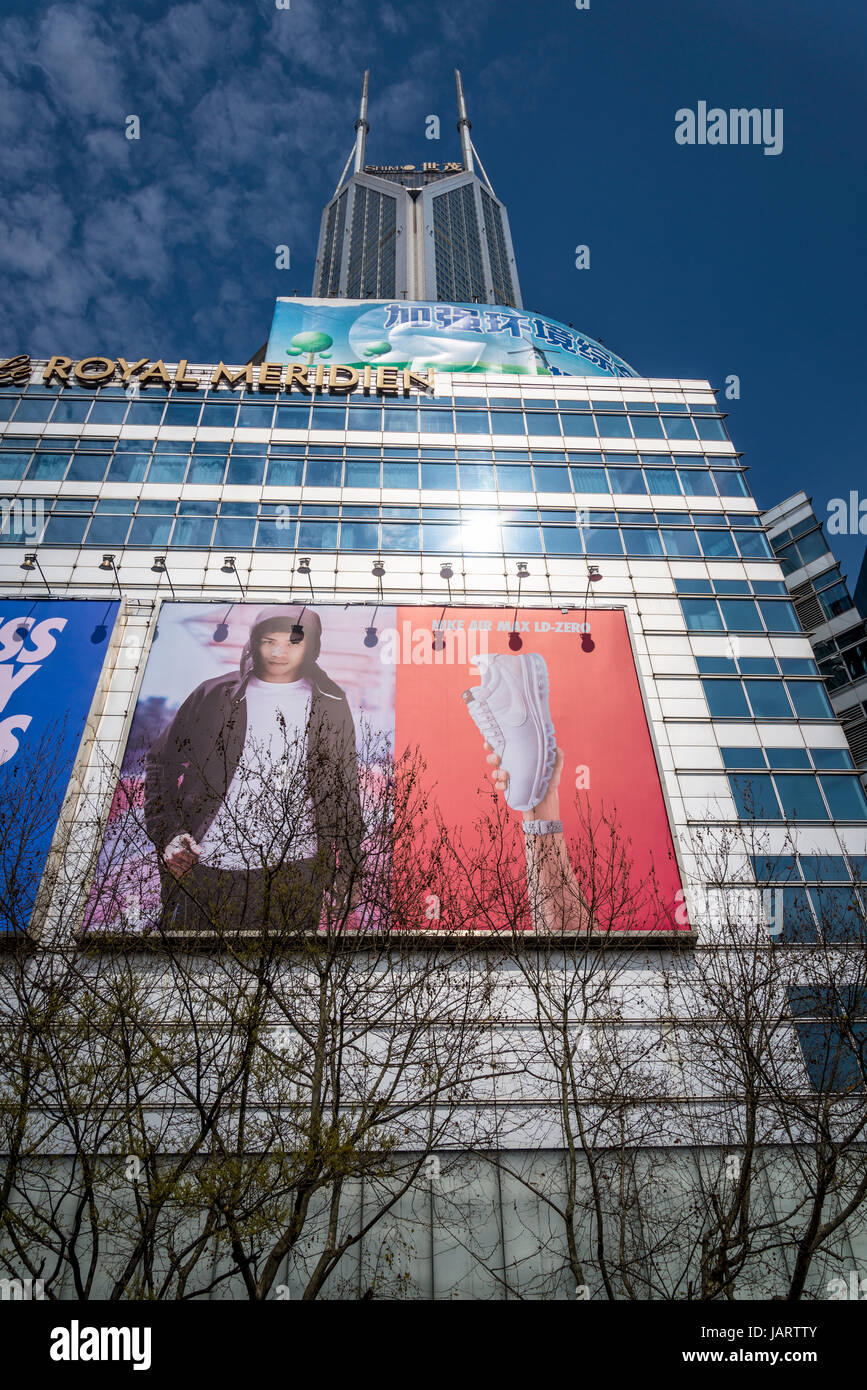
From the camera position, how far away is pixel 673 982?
17.7 m

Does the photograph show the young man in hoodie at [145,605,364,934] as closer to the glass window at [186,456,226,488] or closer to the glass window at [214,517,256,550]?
the glass window at [214,517,256,550]

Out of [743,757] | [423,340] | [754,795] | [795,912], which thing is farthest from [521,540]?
[423,340]

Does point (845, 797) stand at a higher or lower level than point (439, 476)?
lower

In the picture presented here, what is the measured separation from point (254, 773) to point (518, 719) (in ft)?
24.8

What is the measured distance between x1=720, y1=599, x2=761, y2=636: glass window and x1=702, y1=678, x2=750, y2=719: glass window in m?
2.47

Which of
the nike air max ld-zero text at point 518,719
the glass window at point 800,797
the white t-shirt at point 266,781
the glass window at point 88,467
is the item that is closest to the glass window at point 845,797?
the glass window at point 800,797

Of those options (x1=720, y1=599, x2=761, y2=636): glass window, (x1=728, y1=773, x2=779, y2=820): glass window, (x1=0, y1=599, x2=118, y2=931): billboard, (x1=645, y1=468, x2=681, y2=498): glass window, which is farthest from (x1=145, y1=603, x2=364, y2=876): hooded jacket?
(x1=645, y1=468, x2=681, y2=498): glass window

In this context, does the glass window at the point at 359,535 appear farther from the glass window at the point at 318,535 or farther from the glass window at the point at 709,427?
the glass window at the point at 709,427

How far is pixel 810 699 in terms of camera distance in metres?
24.2

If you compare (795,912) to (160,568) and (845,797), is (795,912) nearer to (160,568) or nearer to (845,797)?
(845,797)

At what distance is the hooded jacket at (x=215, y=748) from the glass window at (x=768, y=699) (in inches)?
494

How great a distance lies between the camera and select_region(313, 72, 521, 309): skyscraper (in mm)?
115938
